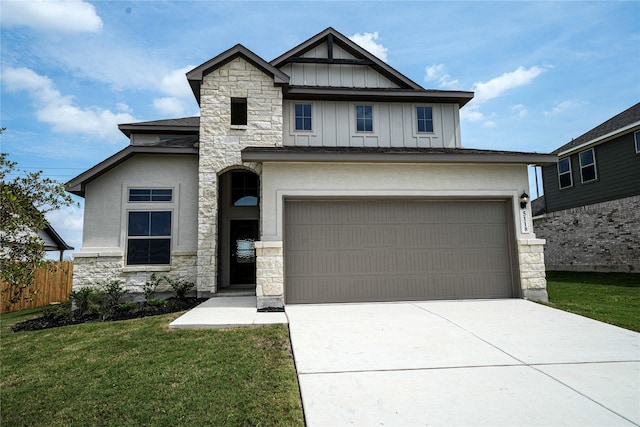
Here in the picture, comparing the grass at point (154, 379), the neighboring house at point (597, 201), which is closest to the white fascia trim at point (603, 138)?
the neighboring house at point (597, 201)

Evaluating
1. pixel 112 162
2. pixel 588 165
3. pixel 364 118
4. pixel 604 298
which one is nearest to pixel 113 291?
pixel 112 162

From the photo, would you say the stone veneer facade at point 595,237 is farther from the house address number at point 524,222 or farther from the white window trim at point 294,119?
the white window trim at point 294,119

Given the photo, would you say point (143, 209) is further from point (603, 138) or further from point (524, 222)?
point (603, 138)

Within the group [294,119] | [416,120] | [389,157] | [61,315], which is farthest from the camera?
[416,120]

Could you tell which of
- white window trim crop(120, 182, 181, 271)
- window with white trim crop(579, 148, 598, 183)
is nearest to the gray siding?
window with white trim crop(579, 148, 598, 183)

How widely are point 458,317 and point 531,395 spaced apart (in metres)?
3.37

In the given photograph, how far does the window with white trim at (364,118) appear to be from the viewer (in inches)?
475

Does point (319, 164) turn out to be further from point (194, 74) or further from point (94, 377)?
point (94, 377)

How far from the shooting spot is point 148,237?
35.4 ft

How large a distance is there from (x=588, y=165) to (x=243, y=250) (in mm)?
16466

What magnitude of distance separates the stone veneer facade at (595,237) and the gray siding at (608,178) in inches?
13.6

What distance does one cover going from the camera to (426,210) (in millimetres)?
9047

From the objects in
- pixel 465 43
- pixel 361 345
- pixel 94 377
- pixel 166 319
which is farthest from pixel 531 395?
pixel 465 43

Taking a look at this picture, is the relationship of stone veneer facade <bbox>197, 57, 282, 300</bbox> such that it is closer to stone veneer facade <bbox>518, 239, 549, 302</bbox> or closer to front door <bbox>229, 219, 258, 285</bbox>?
front door <bbox>229, 219, 258, 285</bbox>
